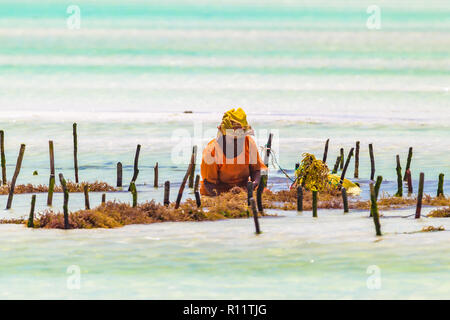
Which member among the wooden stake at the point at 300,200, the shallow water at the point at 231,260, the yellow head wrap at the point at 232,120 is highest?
the yellow head wrap at the point at 232,120

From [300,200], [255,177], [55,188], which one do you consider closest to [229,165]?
[255,177]

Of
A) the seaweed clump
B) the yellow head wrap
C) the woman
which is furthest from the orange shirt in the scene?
the seaweed clump

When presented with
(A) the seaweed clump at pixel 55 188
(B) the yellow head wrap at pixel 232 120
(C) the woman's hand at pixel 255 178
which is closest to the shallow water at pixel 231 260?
(C) the woman's hand at pixel 255 178

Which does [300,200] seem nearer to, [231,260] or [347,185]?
[347,185]

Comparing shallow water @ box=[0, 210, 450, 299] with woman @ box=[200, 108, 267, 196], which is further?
Result: woman @ box=[200, 108, 267, 196]

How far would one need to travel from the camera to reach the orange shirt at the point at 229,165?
1716 centimetres

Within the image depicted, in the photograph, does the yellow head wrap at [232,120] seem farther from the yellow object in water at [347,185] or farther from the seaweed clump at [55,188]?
the seaweed clump at [55,188]

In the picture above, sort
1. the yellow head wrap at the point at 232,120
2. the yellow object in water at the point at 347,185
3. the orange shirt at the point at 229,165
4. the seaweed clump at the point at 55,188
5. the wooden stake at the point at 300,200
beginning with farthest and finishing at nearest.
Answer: the seaweed clump at the point at 55,188 → the yellow object in water at the point at 347,185 → the orange shirt at the point at 229,165 → the yellow head wrap at the point at 232,120 → the wooden stake at the point at 300,200

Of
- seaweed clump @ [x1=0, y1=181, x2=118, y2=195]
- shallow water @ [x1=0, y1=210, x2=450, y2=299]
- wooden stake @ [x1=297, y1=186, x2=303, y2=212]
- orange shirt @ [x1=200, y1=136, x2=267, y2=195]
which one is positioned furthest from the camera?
seaweed clump @ [x1=0, y1=181, x2=118, y2=195]

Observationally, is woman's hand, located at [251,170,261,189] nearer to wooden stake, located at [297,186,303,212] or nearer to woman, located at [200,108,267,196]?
woman, located at [200,108,267,196]

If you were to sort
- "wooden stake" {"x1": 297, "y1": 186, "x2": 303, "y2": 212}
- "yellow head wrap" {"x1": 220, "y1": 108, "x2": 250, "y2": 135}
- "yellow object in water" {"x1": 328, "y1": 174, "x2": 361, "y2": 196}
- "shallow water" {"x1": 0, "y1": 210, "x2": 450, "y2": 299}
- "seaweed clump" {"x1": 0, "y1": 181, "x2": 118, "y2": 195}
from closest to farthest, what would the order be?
"shallow water" {"x1": 0, "y1": 210, "x2": 450, "y2": 299} → "wooden stake" {"x1": 297, "y1": 186, "x2": 303, "y2": 212} → "yellow head wrap" {"x1": 220, "y1": 108, "x2": 250, "y2": 135} → "yellow object in water" {"x1": 328, "y1": 174, "x2": 361, "y2": 196} → "seaweed clump" {"x1": 0, "y1": 181, "x2": 118, "y2": 195}

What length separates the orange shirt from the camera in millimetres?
17156

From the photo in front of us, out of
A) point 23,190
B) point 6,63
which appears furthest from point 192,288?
point 6,63

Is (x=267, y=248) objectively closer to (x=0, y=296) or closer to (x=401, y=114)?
(x=0, y=296)
